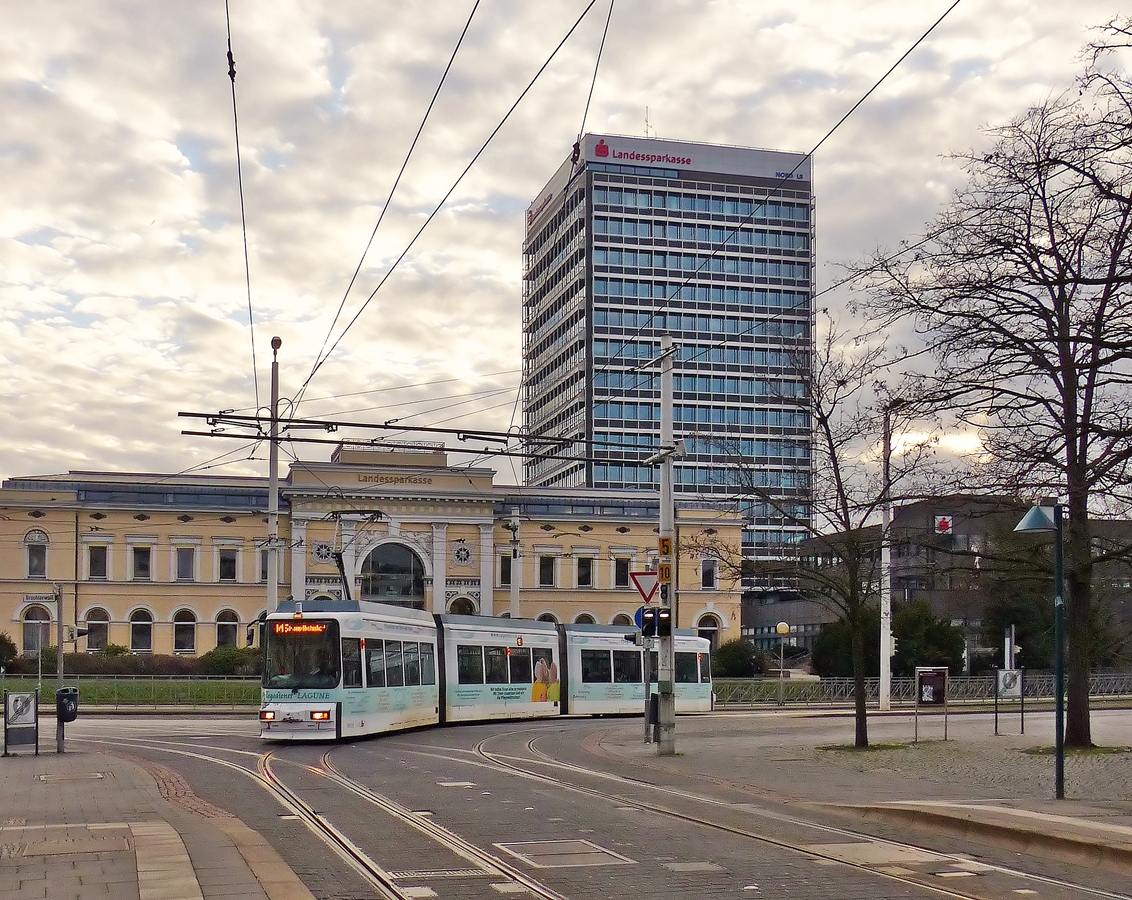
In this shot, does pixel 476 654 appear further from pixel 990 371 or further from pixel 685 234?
pixel 685 234

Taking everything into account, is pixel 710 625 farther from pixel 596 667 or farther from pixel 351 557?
pixel 596 667

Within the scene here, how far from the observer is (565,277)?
134625mm

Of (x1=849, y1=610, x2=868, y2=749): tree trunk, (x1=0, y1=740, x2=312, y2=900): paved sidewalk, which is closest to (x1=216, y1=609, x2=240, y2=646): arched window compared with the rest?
(x1=849, y1=610, x2=868, y2=749): tree trunk

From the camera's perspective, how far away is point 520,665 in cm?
4016

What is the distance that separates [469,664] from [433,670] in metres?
2.17

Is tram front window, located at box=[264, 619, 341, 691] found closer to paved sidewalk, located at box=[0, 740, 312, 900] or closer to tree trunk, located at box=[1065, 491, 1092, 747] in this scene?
paved sidewalk, located at box=[0, 740, 312, 900]

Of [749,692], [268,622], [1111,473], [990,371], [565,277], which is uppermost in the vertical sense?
[565,277]

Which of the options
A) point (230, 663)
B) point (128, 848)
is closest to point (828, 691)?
point (230, 663)

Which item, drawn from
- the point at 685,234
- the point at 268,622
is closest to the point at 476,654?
the point at 268,622

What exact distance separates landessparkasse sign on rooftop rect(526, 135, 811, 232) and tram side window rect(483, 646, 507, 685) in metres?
94.8

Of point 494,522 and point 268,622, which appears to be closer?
point 268,622

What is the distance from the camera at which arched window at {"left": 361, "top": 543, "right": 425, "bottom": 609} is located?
86062mm

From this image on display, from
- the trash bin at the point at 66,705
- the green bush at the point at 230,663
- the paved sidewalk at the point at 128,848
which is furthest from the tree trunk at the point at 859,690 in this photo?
the green bush at the point at 230,663

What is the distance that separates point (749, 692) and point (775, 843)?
150 feet
